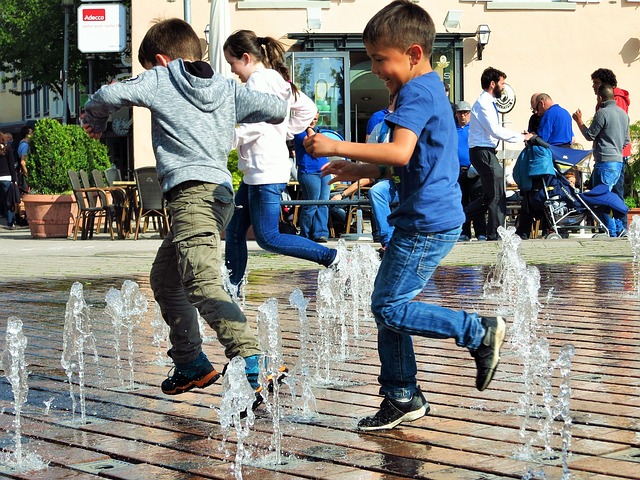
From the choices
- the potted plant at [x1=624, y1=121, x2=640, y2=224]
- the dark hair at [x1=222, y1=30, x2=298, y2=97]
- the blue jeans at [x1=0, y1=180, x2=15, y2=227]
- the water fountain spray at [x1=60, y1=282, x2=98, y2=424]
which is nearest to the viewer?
the water fountain spray at [x1=60, y1=282, x2=98, y2=424]

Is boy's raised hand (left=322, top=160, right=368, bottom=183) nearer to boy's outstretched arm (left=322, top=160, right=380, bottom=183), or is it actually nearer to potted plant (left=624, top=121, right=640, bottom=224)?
boy's outstretched arm (left=322, top=160, right=380, bottom=183)

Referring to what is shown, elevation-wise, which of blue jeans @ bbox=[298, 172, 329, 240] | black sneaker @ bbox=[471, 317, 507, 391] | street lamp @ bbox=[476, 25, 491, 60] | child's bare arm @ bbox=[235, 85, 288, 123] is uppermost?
street lamp @ bbox=[476, 25, 491, 60]

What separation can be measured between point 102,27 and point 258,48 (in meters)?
21.9

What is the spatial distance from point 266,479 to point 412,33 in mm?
1673

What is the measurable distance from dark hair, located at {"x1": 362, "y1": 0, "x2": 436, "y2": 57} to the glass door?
19863mm

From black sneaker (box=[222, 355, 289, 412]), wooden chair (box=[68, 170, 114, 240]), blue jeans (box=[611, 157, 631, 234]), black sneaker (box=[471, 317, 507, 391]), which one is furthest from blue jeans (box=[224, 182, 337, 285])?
wooden chair (box=[68, 170, 114, 240])

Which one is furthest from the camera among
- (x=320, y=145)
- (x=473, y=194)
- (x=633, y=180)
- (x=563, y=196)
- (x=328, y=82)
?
(x=328, y=82)

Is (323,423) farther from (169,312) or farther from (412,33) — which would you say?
(412,33)

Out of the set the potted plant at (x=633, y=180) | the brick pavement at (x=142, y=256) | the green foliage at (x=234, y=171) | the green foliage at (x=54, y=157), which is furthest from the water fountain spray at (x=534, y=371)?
the potted plant at (x=633, y=180)

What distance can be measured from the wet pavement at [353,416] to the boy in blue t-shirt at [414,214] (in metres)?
0.19

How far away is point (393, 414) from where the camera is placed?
13.9 feet

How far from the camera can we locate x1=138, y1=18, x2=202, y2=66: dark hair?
497cm

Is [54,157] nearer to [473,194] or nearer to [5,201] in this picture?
[5,201]

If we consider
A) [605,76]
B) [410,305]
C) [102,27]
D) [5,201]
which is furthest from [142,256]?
[102,27]
